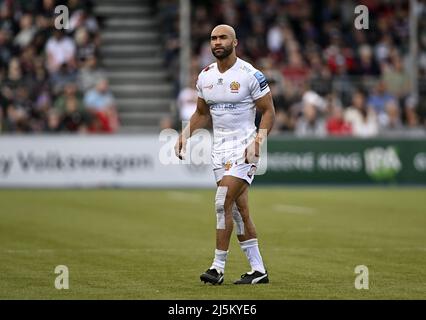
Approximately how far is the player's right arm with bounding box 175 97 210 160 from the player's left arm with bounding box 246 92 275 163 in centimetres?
61

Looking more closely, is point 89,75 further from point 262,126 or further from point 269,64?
point 262,126

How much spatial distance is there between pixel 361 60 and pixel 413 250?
1897 cm

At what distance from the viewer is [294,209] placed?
23.0 m

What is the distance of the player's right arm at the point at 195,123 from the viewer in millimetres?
12266

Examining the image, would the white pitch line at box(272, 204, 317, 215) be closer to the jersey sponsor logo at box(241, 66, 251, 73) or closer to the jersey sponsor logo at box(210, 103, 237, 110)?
the jersey sponsor logo at box(210, 103, 237, 110)

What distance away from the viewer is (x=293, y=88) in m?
32.3

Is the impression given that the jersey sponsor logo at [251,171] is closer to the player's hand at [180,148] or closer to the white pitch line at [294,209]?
the player's hand at [180,148]

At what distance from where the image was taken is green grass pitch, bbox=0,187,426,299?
11.5 meters

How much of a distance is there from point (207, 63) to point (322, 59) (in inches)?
133

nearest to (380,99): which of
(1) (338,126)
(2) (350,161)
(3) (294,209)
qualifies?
(1) (338,126)

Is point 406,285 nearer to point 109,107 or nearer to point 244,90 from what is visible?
point 244,90

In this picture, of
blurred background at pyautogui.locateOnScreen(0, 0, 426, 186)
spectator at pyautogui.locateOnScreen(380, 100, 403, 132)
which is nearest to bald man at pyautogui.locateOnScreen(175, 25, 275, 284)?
blurred background at pyautogui.locateOnScreen(0, 0, 426, 186)

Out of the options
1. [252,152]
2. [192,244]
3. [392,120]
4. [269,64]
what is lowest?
[192,244]

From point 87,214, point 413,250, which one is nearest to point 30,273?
point 413,250
